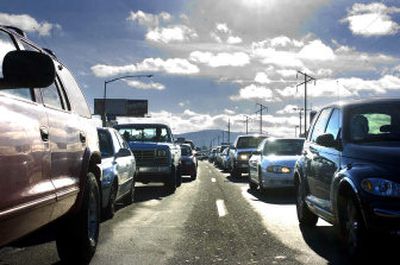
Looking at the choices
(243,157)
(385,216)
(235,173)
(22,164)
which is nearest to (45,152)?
(22,164)

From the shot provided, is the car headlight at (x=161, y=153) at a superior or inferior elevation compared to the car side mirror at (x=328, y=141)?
inferior

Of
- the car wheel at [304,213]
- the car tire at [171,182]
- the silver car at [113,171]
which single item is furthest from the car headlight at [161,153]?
the car wheel at [304,213]

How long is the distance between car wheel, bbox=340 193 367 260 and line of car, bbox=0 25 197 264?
2.70m

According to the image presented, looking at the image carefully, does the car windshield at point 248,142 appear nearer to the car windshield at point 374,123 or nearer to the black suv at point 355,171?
the black suv at point 355,171

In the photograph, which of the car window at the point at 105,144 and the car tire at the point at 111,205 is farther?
the car window at the point at 105,144

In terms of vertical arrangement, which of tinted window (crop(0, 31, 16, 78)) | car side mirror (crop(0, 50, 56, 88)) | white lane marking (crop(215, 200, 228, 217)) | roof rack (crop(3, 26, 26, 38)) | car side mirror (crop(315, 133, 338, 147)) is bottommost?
white lane marking (crop(215, 200, 228, 217))

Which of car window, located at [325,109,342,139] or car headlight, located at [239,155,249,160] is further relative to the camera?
car headlight, located at [239,155,249,160]

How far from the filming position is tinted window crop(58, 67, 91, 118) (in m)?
5.96

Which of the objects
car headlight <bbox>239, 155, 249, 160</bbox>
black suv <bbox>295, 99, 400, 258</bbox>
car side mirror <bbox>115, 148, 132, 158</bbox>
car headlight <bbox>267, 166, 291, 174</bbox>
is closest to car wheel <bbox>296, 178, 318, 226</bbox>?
black suv <bbox>295, 99, 400, 258</bbox>

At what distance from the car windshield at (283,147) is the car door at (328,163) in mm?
7599

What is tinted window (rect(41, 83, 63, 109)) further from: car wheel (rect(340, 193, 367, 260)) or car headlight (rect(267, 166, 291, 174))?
car headlight (rect(267, 166, 291, 174))

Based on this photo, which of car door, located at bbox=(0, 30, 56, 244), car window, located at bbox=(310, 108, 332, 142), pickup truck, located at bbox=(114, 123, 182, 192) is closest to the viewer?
car door, located at bbox=(0, 30, 56, 244)

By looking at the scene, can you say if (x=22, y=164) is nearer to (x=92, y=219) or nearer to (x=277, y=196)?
(x=92, y=219)

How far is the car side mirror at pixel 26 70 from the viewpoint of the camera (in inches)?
132
